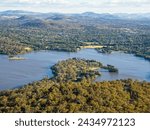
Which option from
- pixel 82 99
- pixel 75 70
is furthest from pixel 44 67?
pixel 82 99

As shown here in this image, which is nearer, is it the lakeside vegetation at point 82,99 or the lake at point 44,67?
the lakeside vegetation at point 82,99

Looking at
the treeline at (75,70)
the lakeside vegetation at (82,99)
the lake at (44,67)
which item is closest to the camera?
the lakeside vegetation at (82,99)

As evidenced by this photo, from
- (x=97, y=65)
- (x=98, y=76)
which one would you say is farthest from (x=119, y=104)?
(x=97, y=65)

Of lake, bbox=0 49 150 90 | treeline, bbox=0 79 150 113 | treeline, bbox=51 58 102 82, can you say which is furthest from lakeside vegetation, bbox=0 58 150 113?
treeline, bbox=51 58 102 82

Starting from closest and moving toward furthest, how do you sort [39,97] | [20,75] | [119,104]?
[119,104]
[39,97]
[20,75]

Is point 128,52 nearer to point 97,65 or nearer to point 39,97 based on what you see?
point 97,65

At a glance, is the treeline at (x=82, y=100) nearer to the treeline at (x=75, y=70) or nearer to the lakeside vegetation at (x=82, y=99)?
the lakeside vegetation at (x=82, y=99)

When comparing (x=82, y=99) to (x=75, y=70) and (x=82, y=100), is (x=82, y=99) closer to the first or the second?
(x=82, y=100)

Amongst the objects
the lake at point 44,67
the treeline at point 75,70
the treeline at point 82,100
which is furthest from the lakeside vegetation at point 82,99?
the treeline at point 75,70
